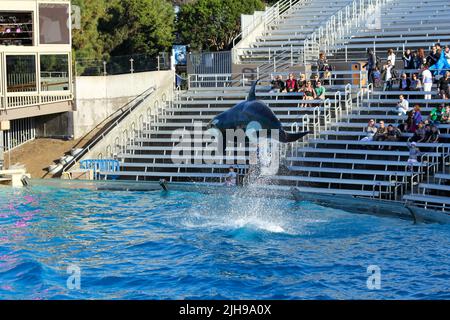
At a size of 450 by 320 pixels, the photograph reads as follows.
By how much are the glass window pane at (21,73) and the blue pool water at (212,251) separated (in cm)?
713

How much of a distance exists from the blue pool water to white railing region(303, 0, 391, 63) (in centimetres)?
1040

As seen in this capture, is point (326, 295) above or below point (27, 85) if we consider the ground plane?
below

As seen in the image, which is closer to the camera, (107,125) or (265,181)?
(265,181)

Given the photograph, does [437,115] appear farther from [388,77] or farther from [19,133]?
[19,133]

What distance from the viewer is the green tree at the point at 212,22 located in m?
37.8

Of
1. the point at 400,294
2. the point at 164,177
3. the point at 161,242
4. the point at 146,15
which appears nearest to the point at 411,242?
the point at 400,294

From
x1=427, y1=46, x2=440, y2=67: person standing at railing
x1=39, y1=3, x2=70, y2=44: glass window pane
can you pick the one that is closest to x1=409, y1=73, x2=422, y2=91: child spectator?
x1=427, y1=46, x2=440, y2=67: person standing at railing

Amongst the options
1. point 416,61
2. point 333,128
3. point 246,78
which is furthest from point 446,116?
point 246,78

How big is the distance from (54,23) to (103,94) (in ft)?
8.58

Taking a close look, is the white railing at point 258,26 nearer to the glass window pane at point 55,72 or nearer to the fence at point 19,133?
the glass window pane at point 55,72

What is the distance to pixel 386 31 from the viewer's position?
1165 inches

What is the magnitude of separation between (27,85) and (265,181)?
912cm

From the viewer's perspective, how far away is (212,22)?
38.1 meters
